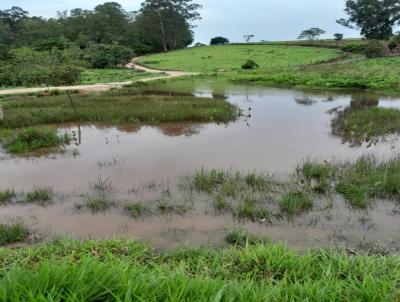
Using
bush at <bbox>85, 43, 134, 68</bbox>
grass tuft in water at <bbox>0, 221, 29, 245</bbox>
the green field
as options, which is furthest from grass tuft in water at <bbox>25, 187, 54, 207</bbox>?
bush at <bbox>85, 43, 134, 68</bbox>

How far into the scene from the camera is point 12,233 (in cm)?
489

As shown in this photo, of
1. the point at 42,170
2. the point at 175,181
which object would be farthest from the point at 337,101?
the point at 42,170

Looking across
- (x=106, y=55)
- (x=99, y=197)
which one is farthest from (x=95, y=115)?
(x=106, y=55)

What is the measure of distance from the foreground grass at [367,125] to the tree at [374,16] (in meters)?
45.3

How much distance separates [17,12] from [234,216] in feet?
272

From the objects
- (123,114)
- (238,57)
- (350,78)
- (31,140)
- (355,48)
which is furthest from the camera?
(238,57)

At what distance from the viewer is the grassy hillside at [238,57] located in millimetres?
41844

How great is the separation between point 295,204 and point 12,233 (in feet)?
13.8

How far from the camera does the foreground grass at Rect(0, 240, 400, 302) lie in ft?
8.23

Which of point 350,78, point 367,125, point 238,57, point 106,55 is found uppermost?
point 106,55

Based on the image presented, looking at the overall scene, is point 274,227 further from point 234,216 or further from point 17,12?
point 17,12

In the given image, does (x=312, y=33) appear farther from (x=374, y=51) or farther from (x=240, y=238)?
(x=240, y=238)

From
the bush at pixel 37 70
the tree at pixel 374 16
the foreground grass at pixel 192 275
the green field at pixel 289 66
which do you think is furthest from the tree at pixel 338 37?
the foreground grass at pixel 192 275

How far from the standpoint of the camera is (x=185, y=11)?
62625 millimetres
